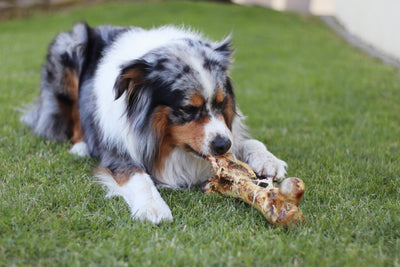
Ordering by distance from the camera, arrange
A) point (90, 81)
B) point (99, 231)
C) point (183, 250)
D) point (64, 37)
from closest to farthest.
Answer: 1. point (183, 250)
2. point (99, 231)
3. point (90, 81)
4. point (64, 37)

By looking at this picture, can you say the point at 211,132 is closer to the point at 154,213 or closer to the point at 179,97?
the point at 179,97

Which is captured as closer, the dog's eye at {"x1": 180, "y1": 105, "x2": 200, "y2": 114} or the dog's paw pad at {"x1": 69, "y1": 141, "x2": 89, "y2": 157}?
the dog's eye at {"x1": 180, "y1": 105, "x2": 200, "y2": 114}

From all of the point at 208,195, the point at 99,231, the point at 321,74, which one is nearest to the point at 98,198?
the point at 99,231

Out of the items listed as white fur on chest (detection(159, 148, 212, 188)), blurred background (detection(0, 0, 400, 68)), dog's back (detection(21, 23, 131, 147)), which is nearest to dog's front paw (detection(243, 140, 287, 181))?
white fur on chest (detection(159, 148, 212, 188))

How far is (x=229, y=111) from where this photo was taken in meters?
3.65

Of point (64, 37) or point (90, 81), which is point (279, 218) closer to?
point (90, 81)

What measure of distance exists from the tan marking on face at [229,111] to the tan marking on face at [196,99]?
1.21 ft

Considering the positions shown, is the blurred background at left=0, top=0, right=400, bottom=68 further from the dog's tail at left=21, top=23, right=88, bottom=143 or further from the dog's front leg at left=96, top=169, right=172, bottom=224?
the dog's front leg at left=96, top=169, right=172, bottom=224

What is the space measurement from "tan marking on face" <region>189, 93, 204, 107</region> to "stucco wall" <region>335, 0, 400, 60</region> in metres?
8.37

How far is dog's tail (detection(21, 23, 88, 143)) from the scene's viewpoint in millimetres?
4699

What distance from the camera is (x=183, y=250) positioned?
8.09ft

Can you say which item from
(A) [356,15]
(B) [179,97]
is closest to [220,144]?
(B) [179,97]

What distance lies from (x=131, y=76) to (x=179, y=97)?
434mm

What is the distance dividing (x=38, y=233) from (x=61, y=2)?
17.5 metres
